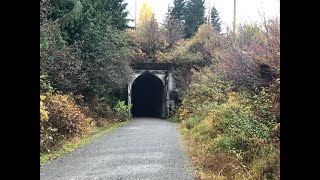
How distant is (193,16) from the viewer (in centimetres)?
4212

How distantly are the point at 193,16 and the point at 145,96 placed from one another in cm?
1060

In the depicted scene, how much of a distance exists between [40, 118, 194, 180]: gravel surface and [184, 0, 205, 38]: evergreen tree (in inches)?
1153

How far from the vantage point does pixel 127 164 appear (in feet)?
29.7

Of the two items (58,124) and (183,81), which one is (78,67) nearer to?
(58,124)

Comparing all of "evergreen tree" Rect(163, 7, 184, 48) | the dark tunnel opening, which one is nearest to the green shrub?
"evergreen tree" Rect(163, 7, 184, 48)

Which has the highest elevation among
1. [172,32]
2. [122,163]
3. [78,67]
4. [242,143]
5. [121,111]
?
[172,32]

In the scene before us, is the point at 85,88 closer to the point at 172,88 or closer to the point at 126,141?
the point at 126,141

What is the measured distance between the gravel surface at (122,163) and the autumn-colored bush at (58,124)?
2.50 ft

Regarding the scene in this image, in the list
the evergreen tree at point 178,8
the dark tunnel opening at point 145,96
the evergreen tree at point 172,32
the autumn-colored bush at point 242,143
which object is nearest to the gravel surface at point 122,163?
the autumn-colored bush at point 242,143

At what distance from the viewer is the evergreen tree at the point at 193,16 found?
41.1 meters

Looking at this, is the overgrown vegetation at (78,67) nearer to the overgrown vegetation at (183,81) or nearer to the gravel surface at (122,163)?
the overgrown vegetation at (183,81)

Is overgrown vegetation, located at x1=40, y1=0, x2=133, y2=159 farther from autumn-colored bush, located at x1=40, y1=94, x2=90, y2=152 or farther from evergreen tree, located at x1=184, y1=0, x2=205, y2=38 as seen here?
evergreen tree, located at x1=184, y1=0, x2=205, y2=38

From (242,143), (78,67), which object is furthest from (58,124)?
(242,143)
